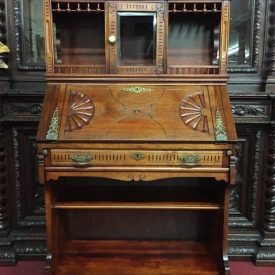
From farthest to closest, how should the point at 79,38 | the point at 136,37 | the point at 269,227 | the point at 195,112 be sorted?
the point at 269,227, the point at 79,38, the point at 136,37, the point at 195,112

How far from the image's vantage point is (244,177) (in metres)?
2.66

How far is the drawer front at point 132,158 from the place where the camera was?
201cm

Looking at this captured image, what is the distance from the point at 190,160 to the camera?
6.56 ft

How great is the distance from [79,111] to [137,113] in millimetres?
329

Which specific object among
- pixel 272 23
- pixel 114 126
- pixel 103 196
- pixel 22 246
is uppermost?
pixel 272 23

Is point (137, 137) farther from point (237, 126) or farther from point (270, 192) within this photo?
point (270, 192)

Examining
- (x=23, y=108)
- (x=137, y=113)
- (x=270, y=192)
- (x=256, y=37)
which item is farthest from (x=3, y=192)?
(x=256, y=37)

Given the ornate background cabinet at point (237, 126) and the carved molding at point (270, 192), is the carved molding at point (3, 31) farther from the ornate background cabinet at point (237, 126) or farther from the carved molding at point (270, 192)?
the carved molding at point (270, 192)

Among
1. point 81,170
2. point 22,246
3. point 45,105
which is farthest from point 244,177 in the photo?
point 22,246

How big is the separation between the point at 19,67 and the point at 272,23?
1.74 meters

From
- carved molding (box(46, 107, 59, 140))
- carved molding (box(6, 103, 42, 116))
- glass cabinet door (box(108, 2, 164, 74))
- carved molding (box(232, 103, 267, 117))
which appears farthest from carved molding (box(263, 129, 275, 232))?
carved molding (box(6, 103, 42, 116))

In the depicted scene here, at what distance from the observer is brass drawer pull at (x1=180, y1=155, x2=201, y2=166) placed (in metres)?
2.00

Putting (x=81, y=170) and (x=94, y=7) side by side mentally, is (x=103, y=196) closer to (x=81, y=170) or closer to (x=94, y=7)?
(x=81, y=170)

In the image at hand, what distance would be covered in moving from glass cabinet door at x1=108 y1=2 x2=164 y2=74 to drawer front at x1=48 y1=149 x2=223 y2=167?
0.52m
